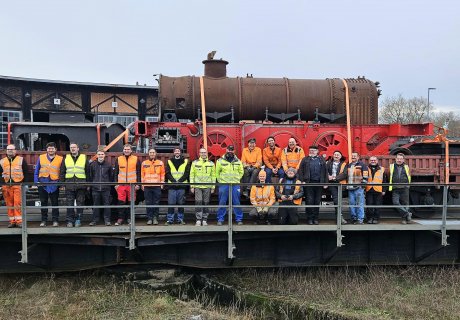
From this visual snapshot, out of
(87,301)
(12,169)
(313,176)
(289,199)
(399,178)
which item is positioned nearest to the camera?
(87,301)

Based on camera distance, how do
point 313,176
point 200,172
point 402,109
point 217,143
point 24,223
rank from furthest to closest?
1. point 402,109
2. point 217,143
3. point 313,176
4. point 200,172
5. point 24,223

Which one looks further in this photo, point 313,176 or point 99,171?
point 313,176

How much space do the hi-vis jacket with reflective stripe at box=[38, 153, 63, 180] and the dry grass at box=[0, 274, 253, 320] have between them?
6.89ft

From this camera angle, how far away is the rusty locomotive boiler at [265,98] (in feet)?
35.1

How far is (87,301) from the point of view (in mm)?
7504

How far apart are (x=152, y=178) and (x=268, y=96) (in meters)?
4.40

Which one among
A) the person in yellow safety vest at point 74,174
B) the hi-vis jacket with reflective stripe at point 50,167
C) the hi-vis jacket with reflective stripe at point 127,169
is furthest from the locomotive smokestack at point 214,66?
the hi-vis jacket with reflective stripe at point 50,167

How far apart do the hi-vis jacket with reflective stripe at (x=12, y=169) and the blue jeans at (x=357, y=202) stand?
6.80 m

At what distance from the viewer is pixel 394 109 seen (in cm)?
6116

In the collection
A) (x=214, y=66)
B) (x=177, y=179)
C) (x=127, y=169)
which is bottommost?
(x=177, y=179)

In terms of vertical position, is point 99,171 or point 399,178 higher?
point 99,171

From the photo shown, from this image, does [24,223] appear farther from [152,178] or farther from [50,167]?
[152,178]

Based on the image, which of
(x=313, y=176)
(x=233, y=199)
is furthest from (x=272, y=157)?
(x=233, y=199)

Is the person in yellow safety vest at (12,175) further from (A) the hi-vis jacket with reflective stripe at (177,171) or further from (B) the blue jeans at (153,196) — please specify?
(A) the hi-vis jacket with reflective stripe at (177,171)
